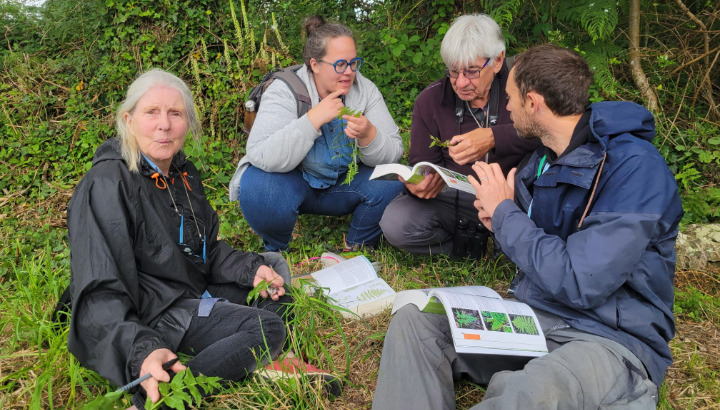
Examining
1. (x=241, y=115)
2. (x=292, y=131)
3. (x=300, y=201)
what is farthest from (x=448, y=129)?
(x=241, y=115)

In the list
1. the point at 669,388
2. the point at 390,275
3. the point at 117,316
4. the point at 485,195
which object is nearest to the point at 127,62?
the point at 390,275

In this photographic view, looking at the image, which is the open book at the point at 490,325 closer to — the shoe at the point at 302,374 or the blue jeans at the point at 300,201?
the shoe at the point at 302,374

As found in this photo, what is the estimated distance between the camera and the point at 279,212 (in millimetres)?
3949

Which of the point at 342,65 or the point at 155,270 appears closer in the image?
the point at 155,270

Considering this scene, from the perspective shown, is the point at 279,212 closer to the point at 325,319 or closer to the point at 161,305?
the point at 325,319

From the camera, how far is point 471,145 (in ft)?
11.4

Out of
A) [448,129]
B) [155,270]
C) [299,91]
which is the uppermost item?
[299,91]

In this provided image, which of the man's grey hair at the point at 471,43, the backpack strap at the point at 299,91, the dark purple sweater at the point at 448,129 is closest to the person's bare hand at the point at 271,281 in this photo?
the backpack strap at the point at 299,91

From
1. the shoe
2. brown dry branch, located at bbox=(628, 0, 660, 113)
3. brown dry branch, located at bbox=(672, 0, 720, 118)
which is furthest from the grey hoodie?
brown dry branch, located at bbox=(672, 0, 720, 118)

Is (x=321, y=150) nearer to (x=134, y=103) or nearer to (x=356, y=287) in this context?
(x=356, y=287)

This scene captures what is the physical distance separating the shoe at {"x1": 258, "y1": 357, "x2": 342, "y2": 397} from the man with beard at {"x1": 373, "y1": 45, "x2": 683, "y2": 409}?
0.45m

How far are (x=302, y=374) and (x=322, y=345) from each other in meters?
0.33

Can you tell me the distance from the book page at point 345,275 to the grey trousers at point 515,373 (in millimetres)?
1054

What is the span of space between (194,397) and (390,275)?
1.81m
